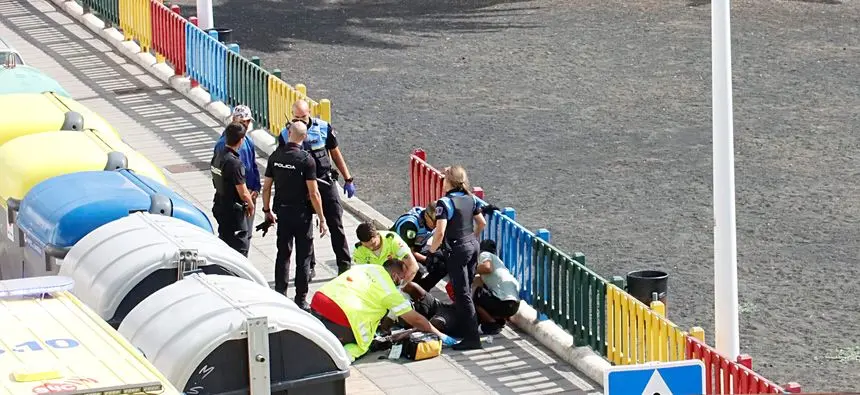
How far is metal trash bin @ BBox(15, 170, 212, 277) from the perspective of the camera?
1159cm

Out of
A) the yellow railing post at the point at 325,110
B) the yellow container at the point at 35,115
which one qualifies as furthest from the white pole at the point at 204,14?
the yellow container at the point at 35,115

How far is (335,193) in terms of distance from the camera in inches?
566

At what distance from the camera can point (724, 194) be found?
1152 cm

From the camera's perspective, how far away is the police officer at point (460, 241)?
13.0 m

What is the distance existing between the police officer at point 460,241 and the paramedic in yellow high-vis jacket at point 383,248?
0.22 metres

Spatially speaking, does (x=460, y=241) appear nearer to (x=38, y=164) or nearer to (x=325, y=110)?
(x=38, y=164)

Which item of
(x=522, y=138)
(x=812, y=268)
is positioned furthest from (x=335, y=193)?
(x=522, y=138)

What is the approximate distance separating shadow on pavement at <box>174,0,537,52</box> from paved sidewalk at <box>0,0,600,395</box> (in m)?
2.58

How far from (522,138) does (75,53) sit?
864 cm

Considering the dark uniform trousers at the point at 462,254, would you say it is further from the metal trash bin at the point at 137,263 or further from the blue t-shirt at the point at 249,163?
the metal trash bin at the point at 137,263

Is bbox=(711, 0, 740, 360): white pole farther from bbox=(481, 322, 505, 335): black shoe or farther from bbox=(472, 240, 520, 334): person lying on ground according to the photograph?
bbox=(481, 322, 505, 335): black shoe

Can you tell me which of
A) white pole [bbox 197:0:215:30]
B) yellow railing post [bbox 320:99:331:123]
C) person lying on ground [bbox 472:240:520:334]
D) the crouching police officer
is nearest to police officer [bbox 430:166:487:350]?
person lying on ground [bbox 472:240:520:334]

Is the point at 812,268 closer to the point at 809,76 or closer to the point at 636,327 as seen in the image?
the point at 636,327

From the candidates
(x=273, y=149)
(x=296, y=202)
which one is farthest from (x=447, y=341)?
(x=273, y=149)
